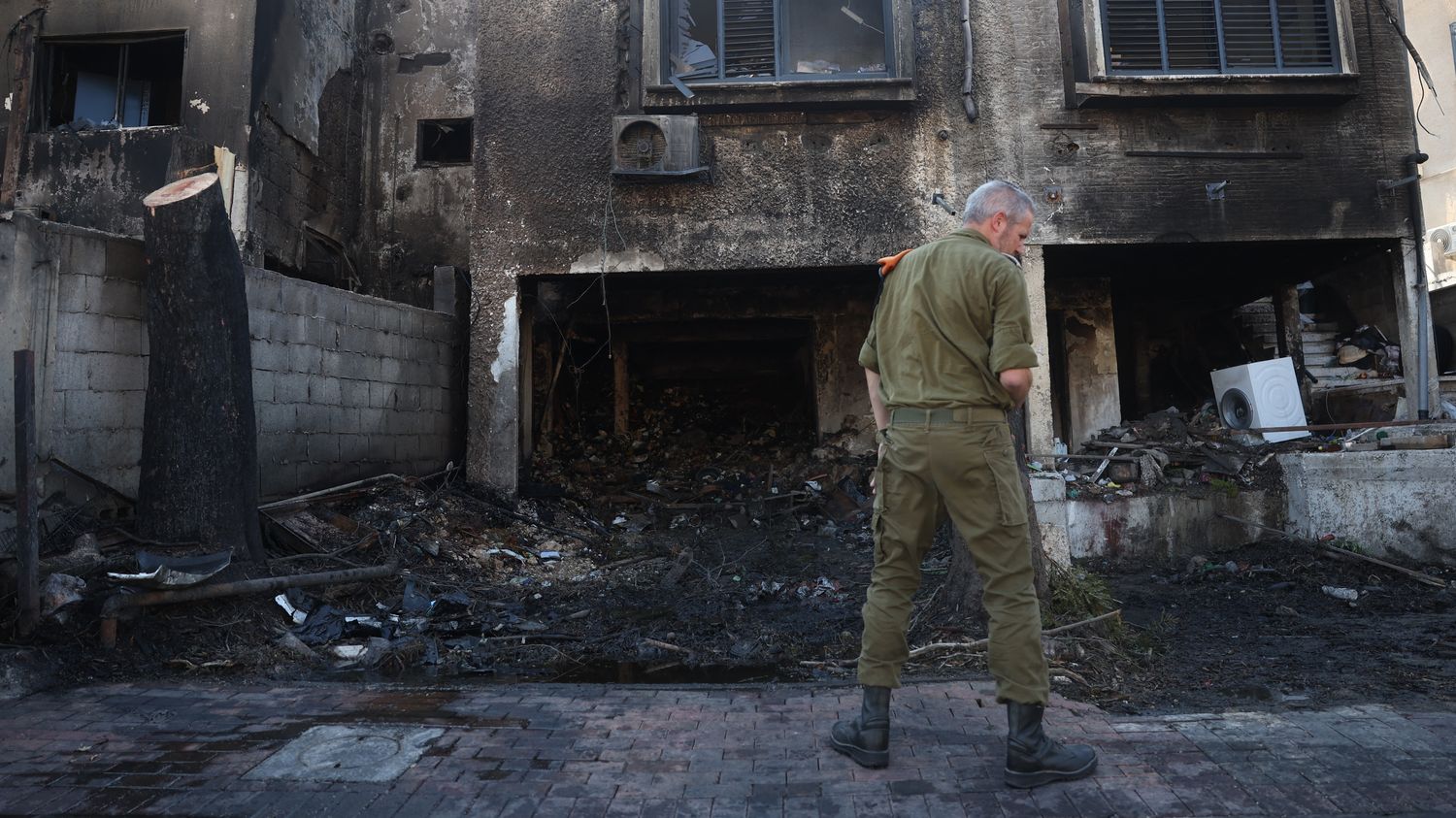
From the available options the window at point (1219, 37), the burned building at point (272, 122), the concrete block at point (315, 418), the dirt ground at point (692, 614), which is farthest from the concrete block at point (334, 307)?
the window at point (1219, 37)

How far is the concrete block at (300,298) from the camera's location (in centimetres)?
660

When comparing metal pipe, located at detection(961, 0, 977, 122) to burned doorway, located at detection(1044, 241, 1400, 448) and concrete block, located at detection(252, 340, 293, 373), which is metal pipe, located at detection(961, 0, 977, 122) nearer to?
burned doorway, located at detection(1044, 241, 1400, 448)

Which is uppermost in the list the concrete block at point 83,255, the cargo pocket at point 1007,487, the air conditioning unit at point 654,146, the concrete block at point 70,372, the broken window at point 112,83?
the broken window at point 112,83

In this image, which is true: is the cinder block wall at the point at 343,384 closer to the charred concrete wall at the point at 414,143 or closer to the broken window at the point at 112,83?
the charred concrete wall at the point at 414,143

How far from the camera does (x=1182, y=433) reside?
850cm

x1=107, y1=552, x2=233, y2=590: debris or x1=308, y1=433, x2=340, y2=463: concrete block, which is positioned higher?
x1=308, y1=433, x2=340, y2=463: concrete block

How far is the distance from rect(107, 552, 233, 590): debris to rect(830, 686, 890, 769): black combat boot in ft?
11.5

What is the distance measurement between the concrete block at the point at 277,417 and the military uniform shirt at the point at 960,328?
5177 millimetres

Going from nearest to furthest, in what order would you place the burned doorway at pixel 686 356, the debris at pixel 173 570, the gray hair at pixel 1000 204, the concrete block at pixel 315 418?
the gray hair at pixel 1000 204, the debris at pixel 173 570, the concrete block at pixel 315 418, the burned doorway at pixel 686 356

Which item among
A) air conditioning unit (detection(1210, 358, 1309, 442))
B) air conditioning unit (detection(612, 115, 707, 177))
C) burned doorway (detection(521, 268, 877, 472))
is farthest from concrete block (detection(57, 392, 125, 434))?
air conditioning unit (detection(1210, 358, 1309, 442))

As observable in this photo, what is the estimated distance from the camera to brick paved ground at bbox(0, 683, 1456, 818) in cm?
252

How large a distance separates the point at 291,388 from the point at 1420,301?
32.7ft

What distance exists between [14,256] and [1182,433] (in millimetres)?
9392

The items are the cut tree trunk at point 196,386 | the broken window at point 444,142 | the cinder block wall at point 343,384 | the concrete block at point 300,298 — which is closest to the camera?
the cut tree trunk at point 196,386
